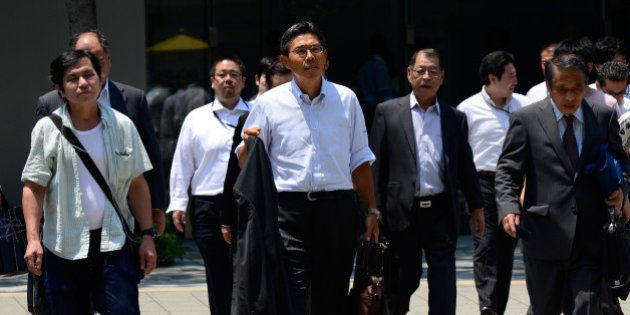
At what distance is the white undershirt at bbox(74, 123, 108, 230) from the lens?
666 cm

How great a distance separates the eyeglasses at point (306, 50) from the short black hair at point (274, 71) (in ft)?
5.53

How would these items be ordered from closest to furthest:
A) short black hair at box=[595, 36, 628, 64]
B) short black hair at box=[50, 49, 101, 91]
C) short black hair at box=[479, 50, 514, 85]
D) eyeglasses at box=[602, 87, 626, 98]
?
short black hair at box=[50, 49, 101, 91] < eyeglasses at box=[602, 87, 626, 98] < short black hair at box=[595, 36, 628, 64] < short black hair at box=[479, 50, 514, 85]

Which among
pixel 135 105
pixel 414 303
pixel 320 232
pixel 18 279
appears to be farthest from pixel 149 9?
pixel 320 232

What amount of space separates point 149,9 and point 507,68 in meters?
5.84

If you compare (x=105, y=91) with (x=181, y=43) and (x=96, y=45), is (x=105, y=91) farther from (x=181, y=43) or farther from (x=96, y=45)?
(x=181, y=43)

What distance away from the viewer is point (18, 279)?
12.3m

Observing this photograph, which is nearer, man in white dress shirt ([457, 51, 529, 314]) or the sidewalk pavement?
man in white dress shirt ([457, 51, 529, 314])

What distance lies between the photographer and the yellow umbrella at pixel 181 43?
15.0m

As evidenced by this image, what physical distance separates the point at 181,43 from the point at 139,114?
7.30m

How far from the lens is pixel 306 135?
7191mm

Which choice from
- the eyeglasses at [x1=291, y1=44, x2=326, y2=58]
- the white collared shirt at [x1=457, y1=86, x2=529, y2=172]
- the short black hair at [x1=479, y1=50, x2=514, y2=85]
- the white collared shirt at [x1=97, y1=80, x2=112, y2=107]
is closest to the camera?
the eyeglasses at [x1=291, y1=44, x2=326, y2=58]

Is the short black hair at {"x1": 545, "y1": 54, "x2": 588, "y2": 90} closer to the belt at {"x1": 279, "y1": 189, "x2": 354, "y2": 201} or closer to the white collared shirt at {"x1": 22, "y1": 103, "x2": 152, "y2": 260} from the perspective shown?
the belt at {"x1": 279, "y1": 189, "x2": 354, "y2": 201}

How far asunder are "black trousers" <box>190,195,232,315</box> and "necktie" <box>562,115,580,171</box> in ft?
8.06

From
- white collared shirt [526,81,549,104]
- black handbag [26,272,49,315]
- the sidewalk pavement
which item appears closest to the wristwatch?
black handbag [26,272,49,315]
